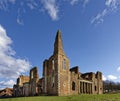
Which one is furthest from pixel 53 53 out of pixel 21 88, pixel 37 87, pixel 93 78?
pixel 21 88

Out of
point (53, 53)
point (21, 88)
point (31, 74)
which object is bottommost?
point (21, 88)

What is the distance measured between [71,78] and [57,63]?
266 inches

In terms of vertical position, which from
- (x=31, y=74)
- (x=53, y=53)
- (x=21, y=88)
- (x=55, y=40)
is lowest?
(x=21, y=88)

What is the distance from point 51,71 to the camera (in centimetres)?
5100

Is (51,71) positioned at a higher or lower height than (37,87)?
higher

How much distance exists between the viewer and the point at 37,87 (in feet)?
189

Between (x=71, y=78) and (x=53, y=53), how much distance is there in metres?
7.77

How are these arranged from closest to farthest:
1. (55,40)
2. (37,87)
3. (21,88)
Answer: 1. (55,40)
2. (37,87)
3. (21,88)

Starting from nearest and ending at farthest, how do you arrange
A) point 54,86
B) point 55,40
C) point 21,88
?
point 54,86 → point 55,40 → point 21,88

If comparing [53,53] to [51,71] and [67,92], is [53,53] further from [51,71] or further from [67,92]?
[67,92]

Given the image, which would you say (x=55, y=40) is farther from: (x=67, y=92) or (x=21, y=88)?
(x=21, y=88)

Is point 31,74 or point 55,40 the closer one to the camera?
point 55,40

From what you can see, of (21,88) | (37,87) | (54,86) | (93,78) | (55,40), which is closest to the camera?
(54,86)

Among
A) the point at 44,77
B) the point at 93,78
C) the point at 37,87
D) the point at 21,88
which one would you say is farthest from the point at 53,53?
the point at 21,88
